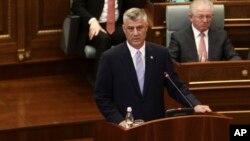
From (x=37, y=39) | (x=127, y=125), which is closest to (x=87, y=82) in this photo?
(x=37, y=39)

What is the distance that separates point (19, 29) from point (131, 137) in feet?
7.46

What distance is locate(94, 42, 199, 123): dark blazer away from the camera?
2.57m

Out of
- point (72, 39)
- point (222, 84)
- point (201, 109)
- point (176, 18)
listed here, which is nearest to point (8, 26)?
point (72, 39)

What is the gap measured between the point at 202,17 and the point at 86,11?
2.67ft

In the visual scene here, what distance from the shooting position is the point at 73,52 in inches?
157

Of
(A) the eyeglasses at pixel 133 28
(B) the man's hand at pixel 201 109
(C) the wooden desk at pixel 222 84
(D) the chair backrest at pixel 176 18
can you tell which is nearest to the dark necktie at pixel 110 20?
(D) the chair backrest at pixel 176 18

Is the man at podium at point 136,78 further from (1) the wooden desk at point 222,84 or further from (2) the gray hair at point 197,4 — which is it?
(2) the gray hair at point 197,4

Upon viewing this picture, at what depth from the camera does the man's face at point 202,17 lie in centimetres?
345

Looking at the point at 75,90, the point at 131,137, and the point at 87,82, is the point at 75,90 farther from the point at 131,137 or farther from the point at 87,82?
the point at 131,137

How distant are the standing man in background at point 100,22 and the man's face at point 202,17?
1.98 ft

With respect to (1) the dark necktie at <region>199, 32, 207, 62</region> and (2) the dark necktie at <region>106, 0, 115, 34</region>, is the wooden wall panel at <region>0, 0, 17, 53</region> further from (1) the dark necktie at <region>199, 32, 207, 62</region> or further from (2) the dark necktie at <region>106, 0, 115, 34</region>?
(1) the dark necktie at <region>199, 32, 207, 62</region>

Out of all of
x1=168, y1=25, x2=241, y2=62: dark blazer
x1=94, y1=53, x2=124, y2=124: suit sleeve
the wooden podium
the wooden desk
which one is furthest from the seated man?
the wooden podium

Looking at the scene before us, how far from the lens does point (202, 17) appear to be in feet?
11.4

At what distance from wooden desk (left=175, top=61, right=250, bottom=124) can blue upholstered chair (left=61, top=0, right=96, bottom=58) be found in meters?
0.89
